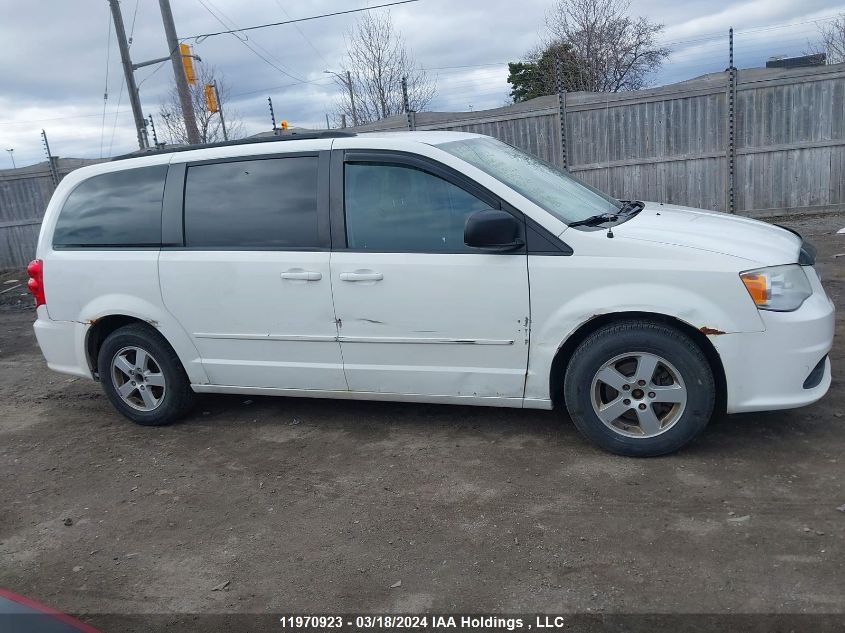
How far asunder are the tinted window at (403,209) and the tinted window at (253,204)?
275 millimetres

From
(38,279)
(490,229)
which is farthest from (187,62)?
(490,229)

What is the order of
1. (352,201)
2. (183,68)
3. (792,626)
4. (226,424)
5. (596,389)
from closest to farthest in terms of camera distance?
(792,626) < (596,389) < (352,201) < (226,424) < (183,68)

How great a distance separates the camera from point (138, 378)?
4988mm

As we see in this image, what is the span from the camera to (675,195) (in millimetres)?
12453

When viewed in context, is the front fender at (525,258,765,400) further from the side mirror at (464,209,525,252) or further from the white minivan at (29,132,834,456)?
the side mirror at (464,209,525,252)

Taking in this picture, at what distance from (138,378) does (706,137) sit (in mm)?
10417

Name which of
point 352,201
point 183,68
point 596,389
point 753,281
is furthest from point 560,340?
point 183,68

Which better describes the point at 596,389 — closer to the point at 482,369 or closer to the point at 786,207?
the point at 482,369

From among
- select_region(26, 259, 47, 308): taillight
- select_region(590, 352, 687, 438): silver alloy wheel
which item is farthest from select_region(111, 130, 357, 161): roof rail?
select_region(590, 352, 687, 438): silver alloy wheel

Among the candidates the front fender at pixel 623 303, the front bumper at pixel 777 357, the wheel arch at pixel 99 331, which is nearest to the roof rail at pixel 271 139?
the wheel arch at pixel 99 331

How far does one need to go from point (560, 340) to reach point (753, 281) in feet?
3.33

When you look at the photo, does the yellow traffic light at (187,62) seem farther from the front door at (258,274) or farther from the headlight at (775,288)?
the headlight at (775,288)

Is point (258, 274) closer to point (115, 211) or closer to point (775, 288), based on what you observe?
point (115, 211)

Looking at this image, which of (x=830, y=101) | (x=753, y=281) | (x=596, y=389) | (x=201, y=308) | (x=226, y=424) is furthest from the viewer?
(x=830, y=101)
